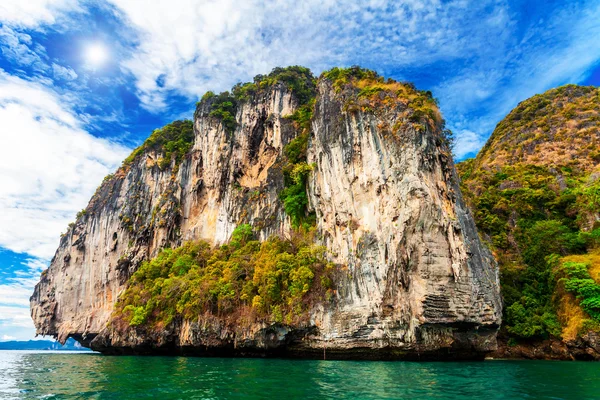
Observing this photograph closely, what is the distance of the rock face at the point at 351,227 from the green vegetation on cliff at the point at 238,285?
104 cm

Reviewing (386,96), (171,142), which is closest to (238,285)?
(386,96)

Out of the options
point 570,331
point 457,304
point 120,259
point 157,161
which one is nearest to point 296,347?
point 457,304

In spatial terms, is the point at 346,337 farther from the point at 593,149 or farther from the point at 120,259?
the point at 593,149

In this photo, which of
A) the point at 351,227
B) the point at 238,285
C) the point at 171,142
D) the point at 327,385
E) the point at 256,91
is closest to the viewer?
the point at 327,385

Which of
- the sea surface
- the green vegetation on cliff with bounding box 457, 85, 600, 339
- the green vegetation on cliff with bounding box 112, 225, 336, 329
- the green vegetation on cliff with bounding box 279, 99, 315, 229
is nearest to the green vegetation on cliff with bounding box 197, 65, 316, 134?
the green vegetation on cliff with bounding box 279, 99, 315, 229

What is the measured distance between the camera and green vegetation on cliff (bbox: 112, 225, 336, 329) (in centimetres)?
2670

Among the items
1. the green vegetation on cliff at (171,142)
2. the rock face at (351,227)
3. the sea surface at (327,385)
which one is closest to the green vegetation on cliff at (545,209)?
the rock face at (351,227)

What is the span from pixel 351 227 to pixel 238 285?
35.9 ft

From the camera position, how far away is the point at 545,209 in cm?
3572

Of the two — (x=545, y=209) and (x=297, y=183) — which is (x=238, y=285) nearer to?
(x=297, y=183)

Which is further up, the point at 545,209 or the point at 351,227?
the point at 545,209

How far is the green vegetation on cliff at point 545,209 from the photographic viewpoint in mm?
26297

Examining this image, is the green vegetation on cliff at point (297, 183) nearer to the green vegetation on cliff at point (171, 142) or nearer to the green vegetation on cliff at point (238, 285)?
the green vegetation on cliff at point (238, 285)

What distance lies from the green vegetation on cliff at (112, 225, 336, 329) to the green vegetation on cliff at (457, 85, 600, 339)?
1686 centimetres
